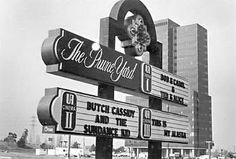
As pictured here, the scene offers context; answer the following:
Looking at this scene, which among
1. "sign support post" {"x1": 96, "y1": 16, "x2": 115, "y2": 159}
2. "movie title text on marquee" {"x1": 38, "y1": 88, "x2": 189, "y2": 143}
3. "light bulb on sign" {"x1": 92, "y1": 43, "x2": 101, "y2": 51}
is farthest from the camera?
"sign support post" {"x1": 96, "y1": 16, "x2": 115, "y2": 159}

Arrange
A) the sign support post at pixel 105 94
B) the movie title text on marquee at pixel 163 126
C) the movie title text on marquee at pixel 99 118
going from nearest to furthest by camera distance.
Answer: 1. the movie title text on marquee at pixel 99 118
2. the sign support post at pixel 105 94
3. the movie title text on marquee at pixel 163 126

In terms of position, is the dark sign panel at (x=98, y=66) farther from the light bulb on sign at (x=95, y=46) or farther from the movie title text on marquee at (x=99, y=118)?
the movie title text on marquee at (x=99, y=118)

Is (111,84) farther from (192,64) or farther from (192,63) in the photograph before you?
(192,63)

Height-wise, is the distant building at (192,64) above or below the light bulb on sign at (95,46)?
above

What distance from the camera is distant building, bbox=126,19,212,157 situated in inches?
3536

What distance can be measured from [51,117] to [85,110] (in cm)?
135

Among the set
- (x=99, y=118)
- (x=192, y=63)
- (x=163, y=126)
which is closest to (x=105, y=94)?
(x=99, y=118)

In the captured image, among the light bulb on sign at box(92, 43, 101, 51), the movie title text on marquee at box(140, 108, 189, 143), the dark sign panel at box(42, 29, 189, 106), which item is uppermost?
the light bulb on sign at box(92, 43, 101, 51)

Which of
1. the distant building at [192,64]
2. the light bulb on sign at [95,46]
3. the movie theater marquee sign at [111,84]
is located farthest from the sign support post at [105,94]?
the distant building at [192,64]

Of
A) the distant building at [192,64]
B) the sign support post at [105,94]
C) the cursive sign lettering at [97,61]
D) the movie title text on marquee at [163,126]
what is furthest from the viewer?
the distant building at [192,64]

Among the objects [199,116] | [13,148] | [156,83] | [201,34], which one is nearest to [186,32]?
[201,34]

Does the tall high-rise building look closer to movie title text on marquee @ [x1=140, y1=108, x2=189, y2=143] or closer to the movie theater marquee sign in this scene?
movie title text on marquee @ [x1=140, y1=108, x2=189, y2=143]

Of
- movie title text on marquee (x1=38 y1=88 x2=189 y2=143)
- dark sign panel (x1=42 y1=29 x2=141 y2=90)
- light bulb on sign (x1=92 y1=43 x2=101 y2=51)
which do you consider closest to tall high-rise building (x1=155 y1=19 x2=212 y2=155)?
movie title text on marquee (x1=38 y1=88 x2=189 y2=143)

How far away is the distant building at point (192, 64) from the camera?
8981 centimetres
